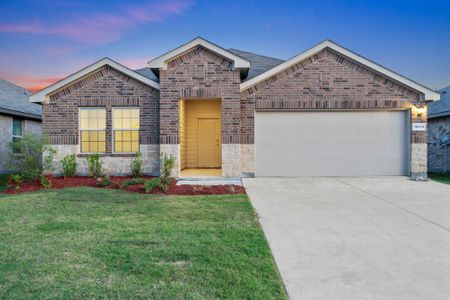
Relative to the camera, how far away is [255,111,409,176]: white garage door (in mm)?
11094

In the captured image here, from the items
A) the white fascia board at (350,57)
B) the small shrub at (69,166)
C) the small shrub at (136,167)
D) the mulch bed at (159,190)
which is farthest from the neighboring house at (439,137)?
the small shrub at (69,166)

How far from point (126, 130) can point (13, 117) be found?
25.1ft

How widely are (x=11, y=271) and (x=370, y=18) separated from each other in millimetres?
17690

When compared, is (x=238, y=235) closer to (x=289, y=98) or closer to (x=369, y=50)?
(x=289, y=98)

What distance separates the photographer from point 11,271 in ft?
10.2

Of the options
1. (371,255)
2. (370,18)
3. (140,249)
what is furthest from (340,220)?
(370,18)

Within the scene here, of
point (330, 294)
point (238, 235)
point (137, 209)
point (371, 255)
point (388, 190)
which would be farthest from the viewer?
point (388, 190)

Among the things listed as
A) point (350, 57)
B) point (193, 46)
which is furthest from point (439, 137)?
point (193, 46)

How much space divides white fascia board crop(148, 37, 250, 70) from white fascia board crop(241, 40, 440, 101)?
0.91 metres

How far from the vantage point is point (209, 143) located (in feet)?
46.3

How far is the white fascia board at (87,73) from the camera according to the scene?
10.7 m

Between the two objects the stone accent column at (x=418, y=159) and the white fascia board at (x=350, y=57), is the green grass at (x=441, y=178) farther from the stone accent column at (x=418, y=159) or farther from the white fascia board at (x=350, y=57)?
the white fascia board at (x=350, y=57)

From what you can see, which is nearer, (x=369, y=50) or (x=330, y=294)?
(x=330, y=294)

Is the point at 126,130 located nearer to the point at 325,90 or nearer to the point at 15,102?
the point at 325,90
